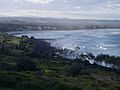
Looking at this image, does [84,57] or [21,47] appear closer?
[84,57]

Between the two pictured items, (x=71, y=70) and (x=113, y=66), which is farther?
(x=113, y=66)

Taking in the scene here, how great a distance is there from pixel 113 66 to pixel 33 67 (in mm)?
35766

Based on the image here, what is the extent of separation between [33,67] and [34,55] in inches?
1352

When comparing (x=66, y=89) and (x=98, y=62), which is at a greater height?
(x=66, y=89)

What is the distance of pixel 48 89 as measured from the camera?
78.9 feet

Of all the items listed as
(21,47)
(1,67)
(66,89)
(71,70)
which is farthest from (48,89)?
(21,47)

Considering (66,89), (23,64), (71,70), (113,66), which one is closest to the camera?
(66,89)

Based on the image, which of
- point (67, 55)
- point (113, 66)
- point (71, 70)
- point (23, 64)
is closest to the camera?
point (23, 64)

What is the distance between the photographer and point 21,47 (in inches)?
4205

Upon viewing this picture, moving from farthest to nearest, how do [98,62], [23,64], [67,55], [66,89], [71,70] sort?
[67,55], [98,62], [71,70], [23,64], [66,89]

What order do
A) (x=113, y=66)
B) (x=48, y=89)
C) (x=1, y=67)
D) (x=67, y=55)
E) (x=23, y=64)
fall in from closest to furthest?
(x=48, y=89) < (x=1, y=67) < (x=23, y=64) < (x=113, y=66) < (x=67, y=55)

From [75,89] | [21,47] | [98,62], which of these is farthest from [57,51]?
[75,89]

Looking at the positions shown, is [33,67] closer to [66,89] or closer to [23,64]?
[23,64]

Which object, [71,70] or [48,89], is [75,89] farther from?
[71,70]
